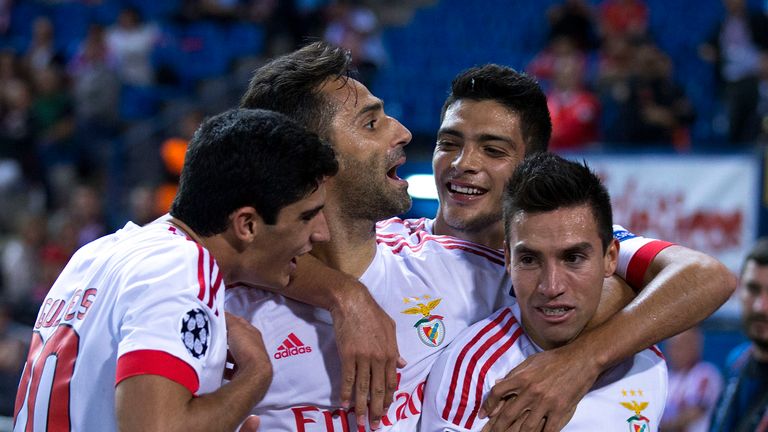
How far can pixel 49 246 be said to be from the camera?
35.3ft

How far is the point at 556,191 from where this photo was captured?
310 centimetres

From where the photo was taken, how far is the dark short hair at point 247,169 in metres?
2.82

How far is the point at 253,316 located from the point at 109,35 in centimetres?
1018

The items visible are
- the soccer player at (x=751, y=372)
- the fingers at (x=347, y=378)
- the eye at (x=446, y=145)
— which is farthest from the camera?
the soccer player at (x=751, y=372)

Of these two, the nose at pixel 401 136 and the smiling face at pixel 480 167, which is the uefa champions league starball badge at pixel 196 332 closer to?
the nose at pixel 401 136

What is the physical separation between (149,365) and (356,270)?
1173mm

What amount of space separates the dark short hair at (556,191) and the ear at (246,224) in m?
0.80

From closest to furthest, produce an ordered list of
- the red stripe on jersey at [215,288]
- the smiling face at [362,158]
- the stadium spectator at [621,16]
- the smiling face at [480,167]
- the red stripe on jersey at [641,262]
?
the red stripe on jersey at [215,288] < the red stripe on jersey at [641,262] < the smiling face at [362,158] < the smiling face at [480,167] < the stadium spectator at [621,16]

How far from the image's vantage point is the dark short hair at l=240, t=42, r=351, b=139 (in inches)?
138

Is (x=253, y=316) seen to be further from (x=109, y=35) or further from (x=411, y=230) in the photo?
(x=109, y=35)

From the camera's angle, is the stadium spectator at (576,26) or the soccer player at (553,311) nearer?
the soccer player at (553,311)

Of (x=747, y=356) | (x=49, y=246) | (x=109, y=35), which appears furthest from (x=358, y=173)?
(x=109, y=35)

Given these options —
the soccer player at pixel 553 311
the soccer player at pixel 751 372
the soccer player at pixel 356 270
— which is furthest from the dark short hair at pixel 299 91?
the soccer player at pixel 751 372

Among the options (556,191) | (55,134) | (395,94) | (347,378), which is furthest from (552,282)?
(55,134)
